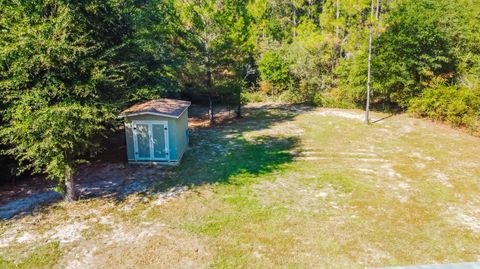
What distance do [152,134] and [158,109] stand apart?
3.23 feet

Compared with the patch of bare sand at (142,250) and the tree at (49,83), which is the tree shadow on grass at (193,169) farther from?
the patch of bare sand at (142,250)

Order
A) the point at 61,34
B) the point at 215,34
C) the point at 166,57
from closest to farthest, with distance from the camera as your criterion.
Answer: the point at 61,34 → the point at 166,57 → the point at 215,34

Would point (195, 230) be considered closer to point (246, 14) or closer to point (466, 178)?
point (466, 178)

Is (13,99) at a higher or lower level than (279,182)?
higher

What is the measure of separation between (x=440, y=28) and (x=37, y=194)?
22.7 m

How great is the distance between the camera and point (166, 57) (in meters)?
16.5

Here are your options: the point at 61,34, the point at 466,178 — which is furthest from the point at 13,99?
the point at 466,178

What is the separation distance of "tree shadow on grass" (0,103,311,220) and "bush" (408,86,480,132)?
30.0 feet

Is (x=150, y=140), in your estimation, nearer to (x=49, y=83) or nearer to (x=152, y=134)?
(x=152, y=134)

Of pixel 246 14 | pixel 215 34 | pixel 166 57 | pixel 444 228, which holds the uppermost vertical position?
pixel 246 14

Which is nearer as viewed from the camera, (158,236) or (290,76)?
(158,236)

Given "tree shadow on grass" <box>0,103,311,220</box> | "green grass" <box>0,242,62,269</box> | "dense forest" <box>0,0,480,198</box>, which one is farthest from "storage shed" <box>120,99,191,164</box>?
"green grass" <box>0,242,62,269</box>

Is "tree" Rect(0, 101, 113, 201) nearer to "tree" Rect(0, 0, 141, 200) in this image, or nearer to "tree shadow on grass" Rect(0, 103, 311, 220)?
"tree" Rect(0, 0, 141, 200)

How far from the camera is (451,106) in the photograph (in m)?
18.6
